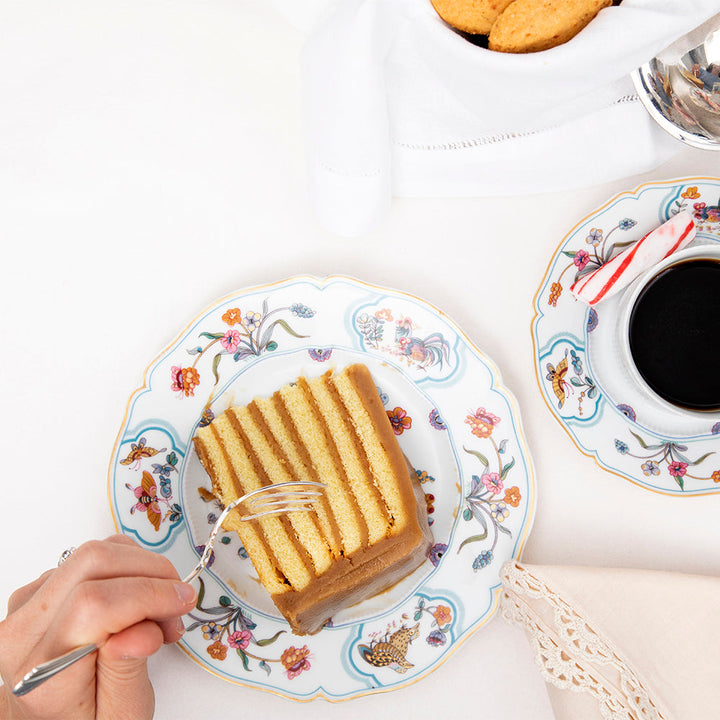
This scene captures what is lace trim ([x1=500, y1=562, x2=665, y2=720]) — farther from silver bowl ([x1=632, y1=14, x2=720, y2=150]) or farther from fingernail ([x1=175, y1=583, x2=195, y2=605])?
silver bowl ([x1=632, y1=14, x2=720, y2=150])

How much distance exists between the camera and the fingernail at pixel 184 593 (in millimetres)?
726

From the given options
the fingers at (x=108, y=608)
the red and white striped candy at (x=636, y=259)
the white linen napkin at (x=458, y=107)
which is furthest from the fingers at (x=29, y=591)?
the red and white striped candy at (x=636, y=259)

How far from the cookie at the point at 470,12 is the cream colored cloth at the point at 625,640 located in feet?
2.53

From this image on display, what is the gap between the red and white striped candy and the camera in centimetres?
85

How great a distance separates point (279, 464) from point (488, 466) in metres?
0.34

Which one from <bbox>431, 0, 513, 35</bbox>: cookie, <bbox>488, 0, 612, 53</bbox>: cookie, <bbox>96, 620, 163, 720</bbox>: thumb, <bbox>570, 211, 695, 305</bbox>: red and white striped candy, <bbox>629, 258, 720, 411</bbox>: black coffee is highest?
<bbox>431, 0, 513, 35</bbox>: cookie

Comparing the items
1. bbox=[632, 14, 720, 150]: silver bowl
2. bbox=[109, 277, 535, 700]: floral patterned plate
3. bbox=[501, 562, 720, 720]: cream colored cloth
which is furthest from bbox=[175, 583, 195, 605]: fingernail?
bbox=[632, 14, 720, 150]: silver bowl

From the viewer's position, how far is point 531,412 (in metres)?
0.97

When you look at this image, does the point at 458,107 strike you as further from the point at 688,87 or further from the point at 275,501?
the point at 275,501

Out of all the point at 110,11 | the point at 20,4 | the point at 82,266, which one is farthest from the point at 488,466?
the point at 20,4

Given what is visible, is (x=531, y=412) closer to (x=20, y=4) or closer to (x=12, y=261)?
(x=12, y=261)

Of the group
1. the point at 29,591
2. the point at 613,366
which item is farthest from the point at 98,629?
the point at 613,366

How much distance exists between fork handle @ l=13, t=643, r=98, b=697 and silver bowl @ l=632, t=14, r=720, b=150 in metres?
1.06

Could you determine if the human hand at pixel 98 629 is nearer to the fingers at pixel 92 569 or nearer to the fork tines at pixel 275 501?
the fingers at pixel 92 569
